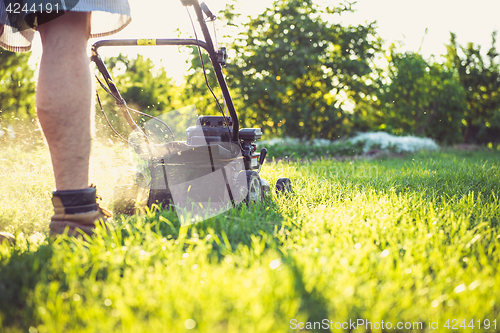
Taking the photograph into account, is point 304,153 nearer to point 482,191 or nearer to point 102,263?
point 482,191

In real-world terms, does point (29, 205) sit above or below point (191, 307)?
below

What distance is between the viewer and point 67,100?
54.7 inches

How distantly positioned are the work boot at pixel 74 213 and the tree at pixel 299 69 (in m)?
6.41

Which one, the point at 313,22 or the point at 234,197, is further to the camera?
the point at 313,22

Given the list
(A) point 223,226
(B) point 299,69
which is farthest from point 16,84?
(A) point 223,226

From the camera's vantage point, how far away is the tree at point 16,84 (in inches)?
274

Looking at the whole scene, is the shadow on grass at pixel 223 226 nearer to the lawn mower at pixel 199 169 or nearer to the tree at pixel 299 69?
the lawn mower at pixel 199 169

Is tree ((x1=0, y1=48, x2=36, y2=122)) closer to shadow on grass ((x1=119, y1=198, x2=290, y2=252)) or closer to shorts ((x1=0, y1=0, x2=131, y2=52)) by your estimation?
shorts ((x1=0, y1=0, x2=131, y2=52))

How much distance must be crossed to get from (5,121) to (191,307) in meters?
4.26

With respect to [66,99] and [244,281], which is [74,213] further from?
[244,281]

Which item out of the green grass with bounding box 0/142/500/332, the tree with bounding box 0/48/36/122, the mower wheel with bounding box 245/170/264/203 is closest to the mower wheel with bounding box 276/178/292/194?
the mower wheel with bounding box 245/170/264/203

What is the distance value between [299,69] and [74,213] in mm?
6867

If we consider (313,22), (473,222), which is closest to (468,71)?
(313,22)

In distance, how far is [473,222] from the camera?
179cm
